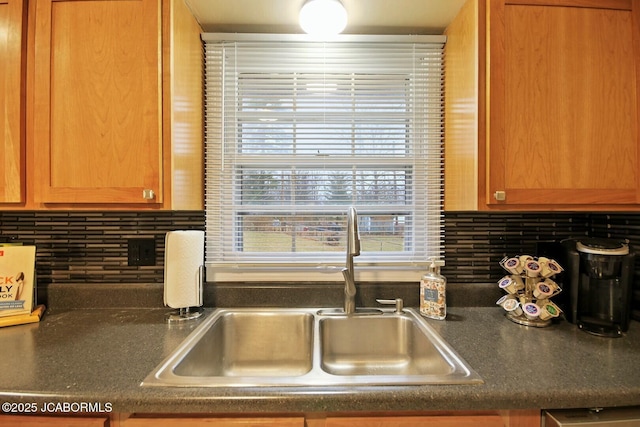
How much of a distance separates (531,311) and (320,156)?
1065 millimetres

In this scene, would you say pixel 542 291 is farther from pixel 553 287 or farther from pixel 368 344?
pixel 368 344

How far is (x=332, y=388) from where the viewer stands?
0.71 meters

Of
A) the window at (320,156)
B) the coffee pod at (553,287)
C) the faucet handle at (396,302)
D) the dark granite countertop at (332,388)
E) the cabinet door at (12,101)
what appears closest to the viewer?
the dark granite countertop at (332,388)

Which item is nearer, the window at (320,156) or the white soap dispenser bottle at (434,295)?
the white soap dispenser bottle at (434,295)

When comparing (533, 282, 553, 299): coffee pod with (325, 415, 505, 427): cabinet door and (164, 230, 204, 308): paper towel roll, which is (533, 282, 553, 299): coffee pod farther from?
(164, 230, 204, 308): paper towel roll

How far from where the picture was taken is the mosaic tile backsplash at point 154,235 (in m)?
1.30

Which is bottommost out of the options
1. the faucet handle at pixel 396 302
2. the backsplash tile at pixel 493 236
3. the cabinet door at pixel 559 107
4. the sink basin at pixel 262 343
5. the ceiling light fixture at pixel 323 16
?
the sink basin at pixel 262 343

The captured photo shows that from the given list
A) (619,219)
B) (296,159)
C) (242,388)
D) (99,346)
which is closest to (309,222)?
(296,159)

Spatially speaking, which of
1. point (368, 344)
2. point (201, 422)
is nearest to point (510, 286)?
point (368, 344)

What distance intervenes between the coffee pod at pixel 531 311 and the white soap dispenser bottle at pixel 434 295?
290 millimetres

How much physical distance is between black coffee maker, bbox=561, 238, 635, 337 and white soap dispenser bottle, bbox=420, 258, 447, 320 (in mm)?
487

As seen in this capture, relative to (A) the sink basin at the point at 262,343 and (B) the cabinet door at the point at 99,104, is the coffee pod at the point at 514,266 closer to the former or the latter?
(A) the sink basin at the point at 262,343

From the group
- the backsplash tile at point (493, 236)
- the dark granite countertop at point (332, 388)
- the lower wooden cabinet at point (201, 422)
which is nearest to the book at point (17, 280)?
the dark granite countertop at point (332, 388)

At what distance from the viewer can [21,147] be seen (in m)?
1.02
